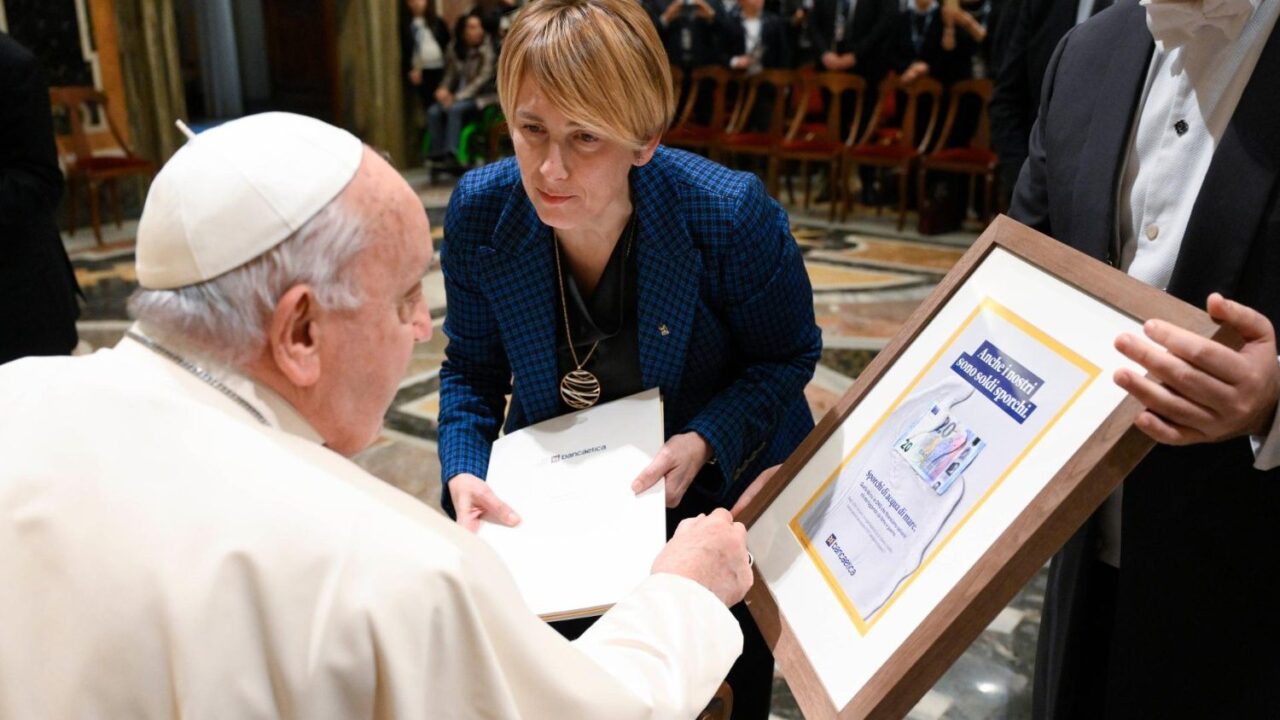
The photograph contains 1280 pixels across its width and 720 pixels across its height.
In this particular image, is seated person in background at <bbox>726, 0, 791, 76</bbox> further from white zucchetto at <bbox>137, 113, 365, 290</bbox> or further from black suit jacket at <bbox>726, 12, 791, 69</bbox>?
white zucchetto at <bbox>137, 113, 365, 290</bbox>

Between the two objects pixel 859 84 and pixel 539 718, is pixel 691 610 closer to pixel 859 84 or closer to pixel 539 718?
pixel 539 718

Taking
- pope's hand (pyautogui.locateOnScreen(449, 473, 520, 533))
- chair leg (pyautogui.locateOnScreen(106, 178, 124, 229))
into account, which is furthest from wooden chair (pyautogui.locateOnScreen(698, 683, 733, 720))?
chair leg (pyautogui.locateOnScreen(106, 178, 124, 229))

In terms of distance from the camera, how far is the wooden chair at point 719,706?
145cm

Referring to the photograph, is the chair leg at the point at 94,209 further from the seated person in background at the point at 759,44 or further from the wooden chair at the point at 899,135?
the wooden chair at the point at 899,135

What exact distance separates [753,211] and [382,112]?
441 inches

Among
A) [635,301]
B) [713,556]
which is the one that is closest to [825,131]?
[635,301]

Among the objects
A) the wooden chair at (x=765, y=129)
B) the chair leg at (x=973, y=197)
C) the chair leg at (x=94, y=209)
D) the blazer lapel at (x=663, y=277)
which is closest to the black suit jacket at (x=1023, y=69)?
the blazer lapel at (x=663, y=277)

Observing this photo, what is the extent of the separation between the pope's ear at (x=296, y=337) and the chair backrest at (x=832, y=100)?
855 centimetres

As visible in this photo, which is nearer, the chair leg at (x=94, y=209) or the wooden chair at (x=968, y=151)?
the chair leg at (x=94, y=209)

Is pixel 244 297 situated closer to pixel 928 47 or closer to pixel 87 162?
pixel 87 162

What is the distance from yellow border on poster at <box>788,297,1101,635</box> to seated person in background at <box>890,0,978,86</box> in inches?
318

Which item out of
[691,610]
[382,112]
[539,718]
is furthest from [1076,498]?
[382,112]

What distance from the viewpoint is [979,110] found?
8.85 metres

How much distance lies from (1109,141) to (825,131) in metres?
8.29
